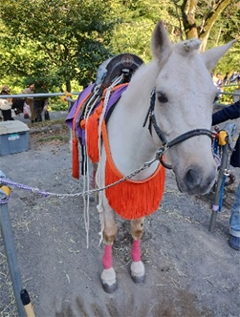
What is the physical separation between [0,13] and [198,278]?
282 inches

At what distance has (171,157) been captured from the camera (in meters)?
Answer: 1.33

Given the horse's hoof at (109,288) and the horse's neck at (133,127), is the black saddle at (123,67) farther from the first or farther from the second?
the horse's hoof at (109,288)

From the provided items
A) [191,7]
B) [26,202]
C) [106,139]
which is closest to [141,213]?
[106,139]

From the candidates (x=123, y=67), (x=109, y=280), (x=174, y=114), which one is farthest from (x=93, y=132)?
(x=109, y=280)

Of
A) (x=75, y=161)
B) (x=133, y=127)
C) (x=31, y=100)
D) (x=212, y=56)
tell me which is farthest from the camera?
(x=31, y=100)

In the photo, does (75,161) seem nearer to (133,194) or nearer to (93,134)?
(93,134)

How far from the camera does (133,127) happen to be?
66.9 inches

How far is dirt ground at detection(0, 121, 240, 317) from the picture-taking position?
209 cm

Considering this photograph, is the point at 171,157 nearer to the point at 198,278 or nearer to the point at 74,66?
the point at 198,278

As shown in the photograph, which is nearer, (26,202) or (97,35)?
(26,202)

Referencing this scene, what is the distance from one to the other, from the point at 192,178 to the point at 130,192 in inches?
30.0

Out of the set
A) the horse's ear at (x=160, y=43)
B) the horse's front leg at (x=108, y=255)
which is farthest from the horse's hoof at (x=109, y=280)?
the horse's ear at (x=160, y=43)

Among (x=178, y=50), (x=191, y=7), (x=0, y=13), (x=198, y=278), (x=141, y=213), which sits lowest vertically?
(x=198, y=278)

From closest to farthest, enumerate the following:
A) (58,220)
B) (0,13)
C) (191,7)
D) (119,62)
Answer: (119,62) → (58,220) → (0,13) → (191,7)
